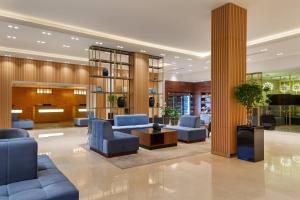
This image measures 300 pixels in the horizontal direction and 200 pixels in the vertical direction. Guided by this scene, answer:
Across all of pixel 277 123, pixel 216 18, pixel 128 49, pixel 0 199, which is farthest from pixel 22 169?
pixel 277 123

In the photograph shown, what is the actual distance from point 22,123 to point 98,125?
7.34 meters

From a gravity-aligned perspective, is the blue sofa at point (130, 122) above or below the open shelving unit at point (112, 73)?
below

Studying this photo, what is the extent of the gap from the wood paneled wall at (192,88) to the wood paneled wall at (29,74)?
6575mm

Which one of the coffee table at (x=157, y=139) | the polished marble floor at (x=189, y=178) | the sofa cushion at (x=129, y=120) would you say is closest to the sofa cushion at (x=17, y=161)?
the polished marble floor at (x=189, y=178)

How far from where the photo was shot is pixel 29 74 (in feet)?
36.7

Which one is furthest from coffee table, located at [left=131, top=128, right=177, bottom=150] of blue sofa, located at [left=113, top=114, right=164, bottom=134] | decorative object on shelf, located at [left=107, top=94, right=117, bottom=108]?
decorative object on shelf, located at [left=107, top=94, right=117, bottom=108]

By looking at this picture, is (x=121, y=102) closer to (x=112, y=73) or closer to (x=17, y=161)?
(x=112, y=73)

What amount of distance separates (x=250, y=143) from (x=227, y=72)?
1848 mm

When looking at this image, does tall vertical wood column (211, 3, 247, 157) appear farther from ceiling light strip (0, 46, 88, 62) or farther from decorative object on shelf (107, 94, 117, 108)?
ceiling light strip (0, 46, 88, 62)

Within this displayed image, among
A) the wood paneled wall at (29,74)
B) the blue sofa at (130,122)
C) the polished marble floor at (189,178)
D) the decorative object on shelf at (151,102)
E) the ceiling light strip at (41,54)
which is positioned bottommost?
the polished marble floor at (189,178)

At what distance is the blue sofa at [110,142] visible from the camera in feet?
18.7

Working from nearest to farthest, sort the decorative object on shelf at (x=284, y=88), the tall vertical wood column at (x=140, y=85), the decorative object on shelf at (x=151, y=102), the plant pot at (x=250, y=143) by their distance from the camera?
the plant pot at (x=250, y=143) < the tall vertical wood column at (x=140, y=85) < the decorative object on shelf at (x=151, y=102) < the decorative object on shelf at (x=284, y=88)

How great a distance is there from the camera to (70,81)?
→ 12.4m

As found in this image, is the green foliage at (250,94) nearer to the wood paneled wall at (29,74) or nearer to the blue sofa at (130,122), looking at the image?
the blue sofa at (130,122)
